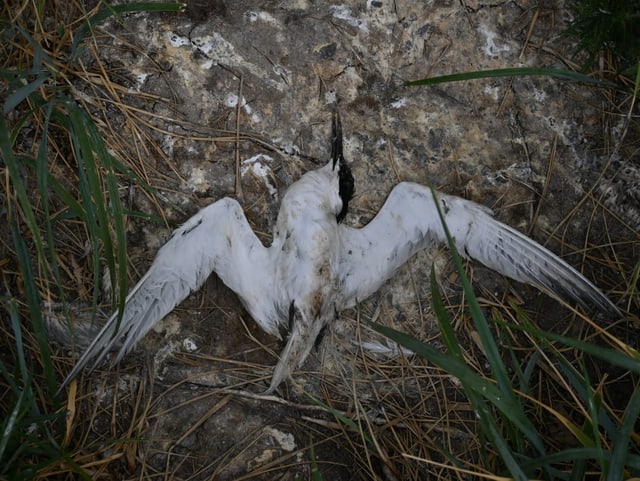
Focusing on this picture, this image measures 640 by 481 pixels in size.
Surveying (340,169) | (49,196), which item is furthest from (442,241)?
(49,196)

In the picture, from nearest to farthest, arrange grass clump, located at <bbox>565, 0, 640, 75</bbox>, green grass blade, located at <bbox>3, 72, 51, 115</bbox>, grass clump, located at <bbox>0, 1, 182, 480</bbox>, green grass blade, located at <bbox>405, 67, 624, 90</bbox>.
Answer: green grass blade, located at <bbox>3, 72, 51, 115</bbox> < grass clump, located at <bbox>0, 1, 182, 480</bbox> < green grass blade, located at <bbox>405, 67, 624, 90</bbox> < grass clump, located at <bbox>565, 0, 640, 75</bbox>

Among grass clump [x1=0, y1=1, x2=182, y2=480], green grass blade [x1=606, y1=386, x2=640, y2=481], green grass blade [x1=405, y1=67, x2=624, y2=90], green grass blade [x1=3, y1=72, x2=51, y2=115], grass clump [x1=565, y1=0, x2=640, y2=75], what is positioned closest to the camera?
green grass blade [x1=606, y1=386, x2=640, y2=481]

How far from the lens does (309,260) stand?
6.78ft

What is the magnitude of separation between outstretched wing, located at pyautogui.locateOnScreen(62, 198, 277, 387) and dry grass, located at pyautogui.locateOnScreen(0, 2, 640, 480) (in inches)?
6.0

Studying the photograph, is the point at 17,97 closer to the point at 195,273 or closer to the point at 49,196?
the point at 49,196

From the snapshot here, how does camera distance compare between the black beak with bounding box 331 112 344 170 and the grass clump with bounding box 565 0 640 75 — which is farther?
the black beak with bounding box 331 112 344 170

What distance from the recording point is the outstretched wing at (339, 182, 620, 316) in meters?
2.11

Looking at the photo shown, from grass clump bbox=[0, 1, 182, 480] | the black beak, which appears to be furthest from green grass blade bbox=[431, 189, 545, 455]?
grass clump bbox=[0, 1, 182, 480]

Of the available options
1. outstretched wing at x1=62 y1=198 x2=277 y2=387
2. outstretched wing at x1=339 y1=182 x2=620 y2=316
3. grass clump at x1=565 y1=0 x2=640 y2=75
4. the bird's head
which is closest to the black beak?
the bird's head

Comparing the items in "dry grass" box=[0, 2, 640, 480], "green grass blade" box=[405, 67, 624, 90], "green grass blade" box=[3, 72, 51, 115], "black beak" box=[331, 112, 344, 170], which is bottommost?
"dry grass" box=[0, 2, 640, 480]

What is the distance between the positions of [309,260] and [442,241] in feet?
1.66

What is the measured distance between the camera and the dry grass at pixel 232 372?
2.09 metres

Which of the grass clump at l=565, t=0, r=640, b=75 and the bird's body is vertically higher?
the grass clump at l=565, t=0, r=640, b=75

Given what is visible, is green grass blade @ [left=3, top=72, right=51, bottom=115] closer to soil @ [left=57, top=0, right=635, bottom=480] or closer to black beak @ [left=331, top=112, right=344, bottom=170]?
soil @ [left=57, top=0, right=635, bottom=480]
